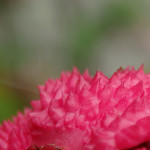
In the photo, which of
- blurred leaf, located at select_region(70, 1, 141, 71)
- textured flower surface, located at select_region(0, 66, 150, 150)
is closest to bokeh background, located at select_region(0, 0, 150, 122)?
blurred leaf, located at select_region(70, 1, 141, 71)

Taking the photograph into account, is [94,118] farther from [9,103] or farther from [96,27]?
[96,27]

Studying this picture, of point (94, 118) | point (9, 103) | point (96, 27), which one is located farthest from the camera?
point (96, 27)

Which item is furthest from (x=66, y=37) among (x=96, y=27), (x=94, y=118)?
(x=94, y=118)

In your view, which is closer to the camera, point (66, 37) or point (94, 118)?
point (94, 118)

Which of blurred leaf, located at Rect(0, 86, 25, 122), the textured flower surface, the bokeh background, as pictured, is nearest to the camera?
the textured flower surface

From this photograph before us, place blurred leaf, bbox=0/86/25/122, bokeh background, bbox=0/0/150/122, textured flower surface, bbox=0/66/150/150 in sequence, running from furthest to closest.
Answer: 1. bokeh background, bbox=0/0/150/122
2. blurred leaf, bbox=0/86/25/122
3. textured flower surface, bbox=0/66/150/150

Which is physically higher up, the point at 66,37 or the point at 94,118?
the point at 66,37

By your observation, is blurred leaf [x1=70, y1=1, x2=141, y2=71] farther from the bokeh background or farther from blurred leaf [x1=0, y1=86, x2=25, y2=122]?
blurred leaf [x1=0, y1=86, x2=25, y2=122]
